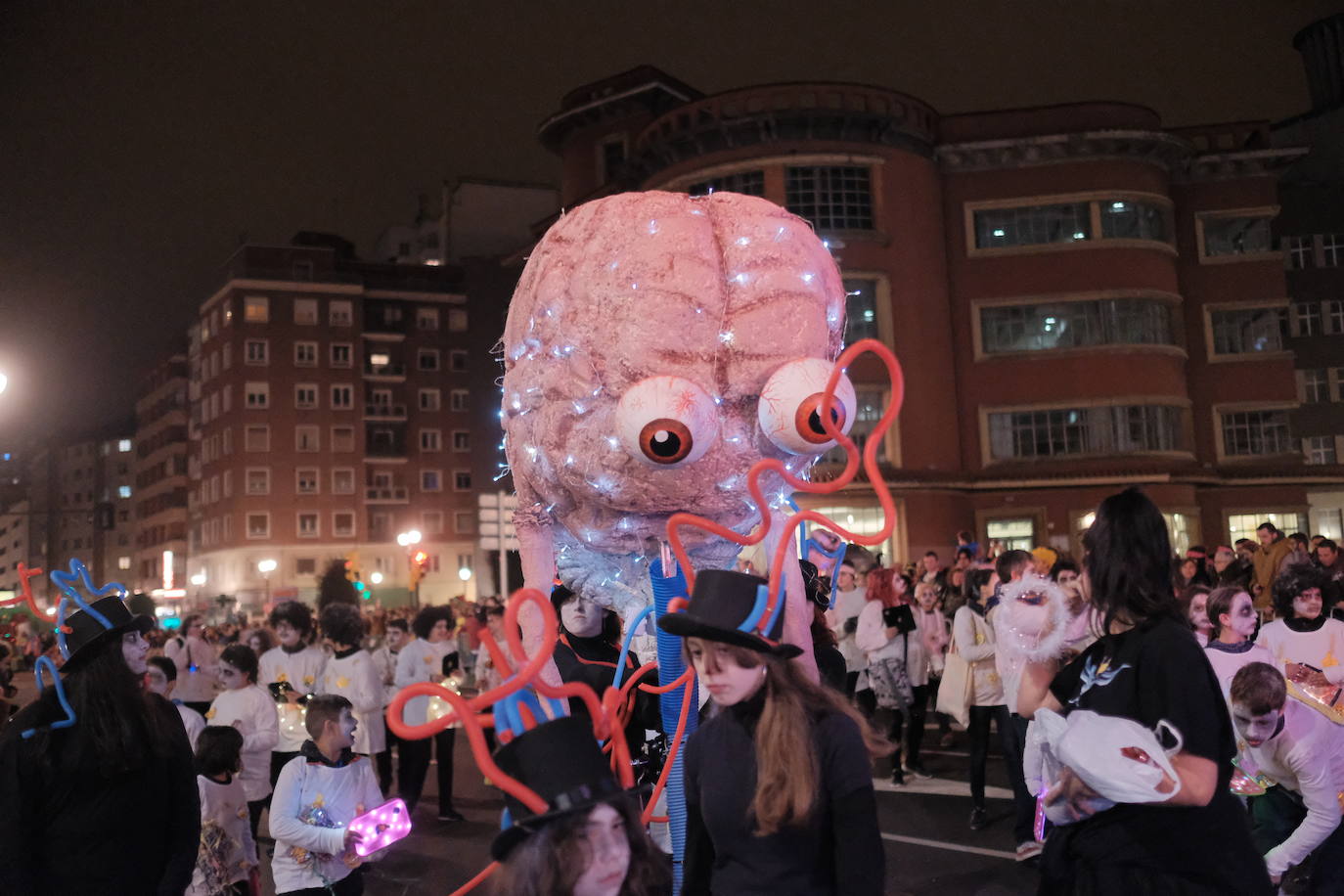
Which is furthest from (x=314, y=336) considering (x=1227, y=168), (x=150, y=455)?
(x=1227, y=168)

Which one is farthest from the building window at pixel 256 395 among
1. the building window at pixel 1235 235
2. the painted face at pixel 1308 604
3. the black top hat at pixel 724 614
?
the black top hat at pixel 724 614

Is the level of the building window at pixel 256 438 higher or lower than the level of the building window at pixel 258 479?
higher

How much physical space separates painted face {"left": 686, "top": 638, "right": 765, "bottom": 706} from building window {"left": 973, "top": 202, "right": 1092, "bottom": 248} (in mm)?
27812

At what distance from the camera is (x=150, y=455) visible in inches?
2569

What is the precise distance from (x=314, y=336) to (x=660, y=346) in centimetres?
5032

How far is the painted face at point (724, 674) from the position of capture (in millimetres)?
2736

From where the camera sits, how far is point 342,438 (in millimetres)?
51781

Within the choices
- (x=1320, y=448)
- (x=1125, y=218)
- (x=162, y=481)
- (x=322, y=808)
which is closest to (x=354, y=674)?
(x=322, y=808)

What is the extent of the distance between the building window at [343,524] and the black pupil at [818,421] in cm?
5006

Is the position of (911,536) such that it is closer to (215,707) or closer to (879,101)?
(879,101)

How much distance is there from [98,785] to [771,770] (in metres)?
2.51

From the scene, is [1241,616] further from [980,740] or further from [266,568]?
[266,568]

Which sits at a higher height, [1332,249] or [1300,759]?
[1332,249]

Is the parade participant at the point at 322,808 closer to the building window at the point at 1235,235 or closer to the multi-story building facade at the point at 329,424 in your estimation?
the building window at the point at 1235,235
